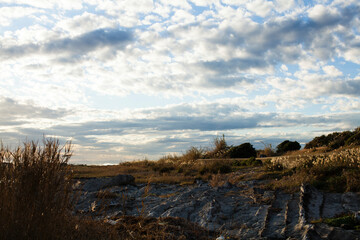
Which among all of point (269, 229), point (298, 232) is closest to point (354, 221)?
point (298, 232)

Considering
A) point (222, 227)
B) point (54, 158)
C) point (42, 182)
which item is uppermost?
point (54, 158)

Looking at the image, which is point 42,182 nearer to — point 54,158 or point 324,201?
point 54,158

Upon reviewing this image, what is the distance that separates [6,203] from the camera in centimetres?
442

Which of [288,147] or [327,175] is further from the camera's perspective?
[288,147]

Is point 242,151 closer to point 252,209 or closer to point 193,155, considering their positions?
point 193,155

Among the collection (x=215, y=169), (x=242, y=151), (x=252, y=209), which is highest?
(x=242, y=151)

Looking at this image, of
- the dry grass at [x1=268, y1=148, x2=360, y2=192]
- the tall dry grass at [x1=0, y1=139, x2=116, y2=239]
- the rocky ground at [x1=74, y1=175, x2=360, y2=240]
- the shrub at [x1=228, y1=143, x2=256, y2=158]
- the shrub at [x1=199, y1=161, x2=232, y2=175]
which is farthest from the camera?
the shrub at [x1=228, y1=143, x2=256, y2=158]

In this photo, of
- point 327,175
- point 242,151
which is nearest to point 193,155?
point 242,151

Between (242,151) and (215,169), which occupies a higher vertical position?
(242,151)

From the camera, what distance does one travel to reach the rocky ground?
632cm

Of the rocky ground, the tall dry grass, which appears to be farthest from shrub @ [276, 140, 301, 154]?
the tall dry grass

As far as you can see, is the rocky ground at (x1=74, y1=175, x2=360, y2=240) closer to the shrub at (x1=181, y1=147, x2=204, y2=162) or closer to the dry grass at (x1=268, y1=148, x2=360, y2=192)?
the dry grass at (x1=268, y1=148, x2=360, y2=192)

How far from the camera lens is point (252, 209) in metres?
8.12

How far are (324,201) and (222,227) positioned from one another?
9.90ft
